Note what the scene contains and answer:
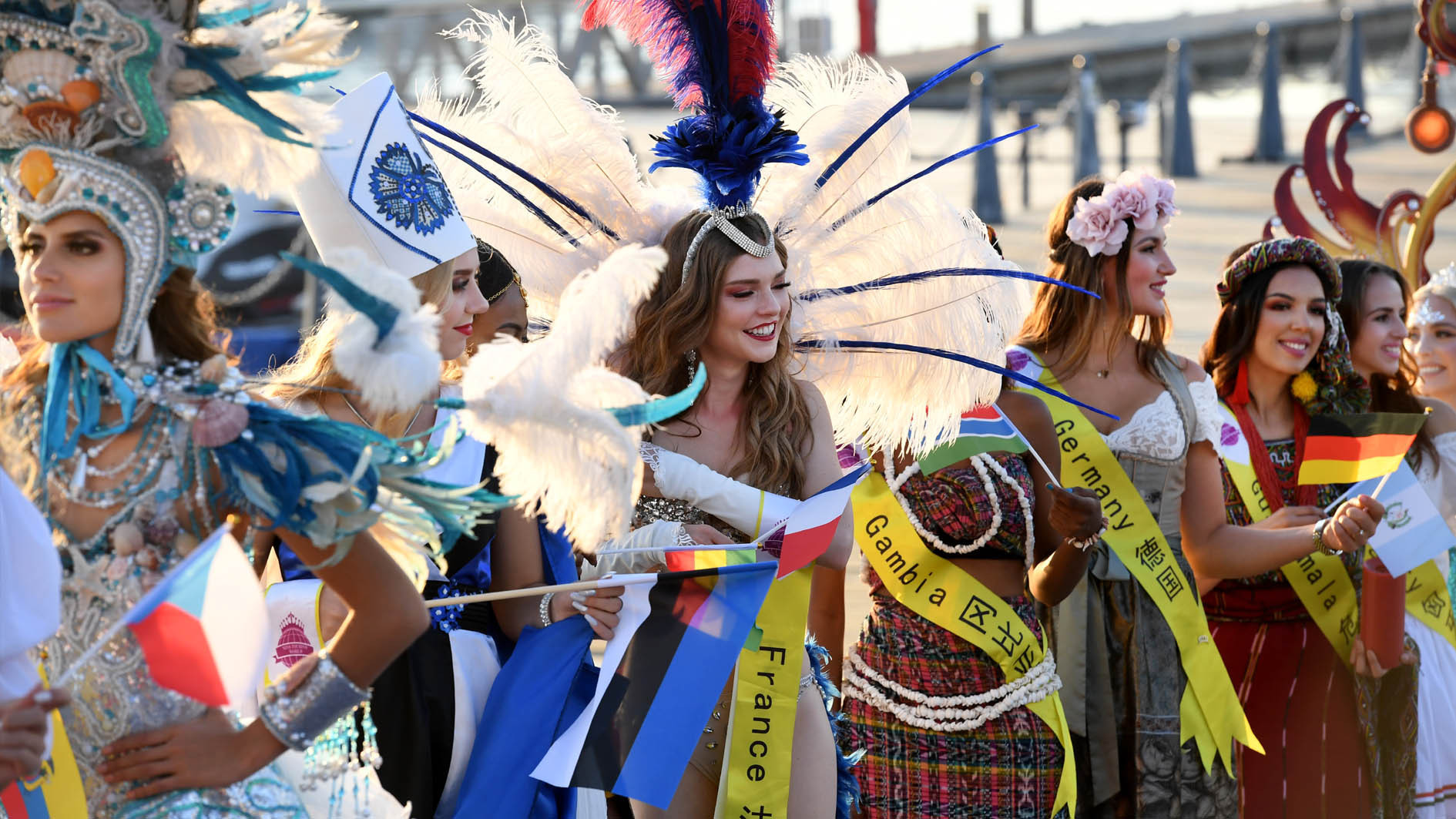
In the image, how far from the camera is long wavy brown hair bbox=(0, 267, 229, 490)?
212cm

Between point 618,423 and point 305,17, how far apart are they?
0.70m

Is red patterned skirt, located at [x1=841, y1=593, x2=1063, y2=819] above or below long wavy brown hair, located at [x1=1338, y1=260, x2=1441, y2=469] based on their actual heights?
below

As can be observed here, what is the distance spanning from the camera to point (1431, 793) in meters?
4.31

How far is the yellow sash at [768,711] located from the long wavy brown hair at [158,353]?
120cm

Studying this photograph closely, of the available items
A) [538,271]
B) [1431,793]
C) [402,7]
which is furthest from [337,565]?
[402,7]

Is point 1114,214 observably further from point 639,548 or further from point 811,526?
point 639,548

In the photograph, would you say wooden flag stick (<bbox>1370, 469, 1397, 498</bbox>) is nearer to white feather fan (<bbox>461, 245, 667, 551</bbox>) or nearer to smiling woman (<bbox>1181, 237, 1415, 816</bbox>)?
smiling woman (<bbox>1181, 237, 1415, 816</bbox>)

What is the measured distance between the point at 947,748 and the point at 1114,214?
140cm

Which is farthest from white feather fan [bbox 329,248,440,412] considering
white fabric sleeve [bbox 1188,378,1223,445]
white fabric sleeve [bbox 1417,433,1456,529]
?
white fabric sleeve [bbox 1417,433,1456,529]

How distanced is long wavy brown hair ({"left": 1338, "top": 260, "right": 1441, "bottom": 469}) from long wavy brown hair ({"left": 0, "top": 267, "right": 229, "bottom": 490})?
3406mm

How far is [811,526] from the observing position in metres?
2.96

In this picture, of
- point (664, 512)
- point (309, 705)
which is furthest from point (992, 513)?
point (309, 705)

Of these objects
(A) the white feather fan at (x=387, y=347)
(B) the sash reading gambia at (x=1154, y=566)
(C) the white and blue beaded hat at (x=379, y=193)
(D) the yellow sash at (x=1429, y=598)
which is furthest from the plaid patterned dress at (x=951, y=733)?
(A) the white feather fan at (x=387, y=347)

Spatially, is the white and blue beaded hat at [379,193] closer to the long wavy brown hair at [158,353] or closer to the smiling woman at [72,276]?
the long wavy brown hair at [158,353]
